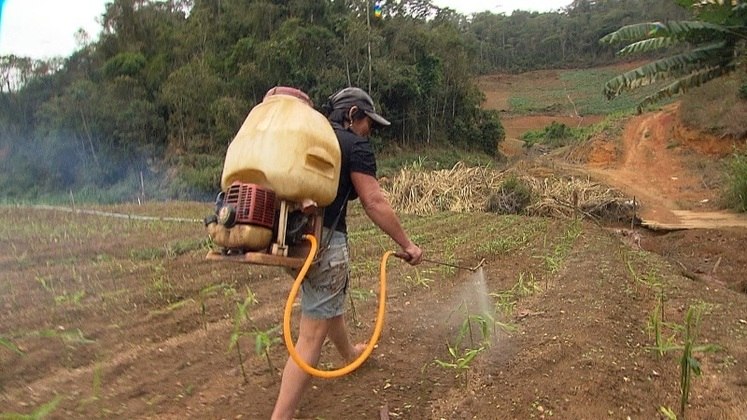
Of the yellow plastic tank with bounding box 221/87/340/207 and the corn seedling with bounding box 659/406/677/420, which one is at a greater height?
the yellow plastic tank with bounding box 221/87/340/207

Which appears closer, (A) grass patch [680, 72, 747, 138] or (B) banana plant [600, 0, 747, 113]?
(B) banana plant [600, 0, 747, 113]

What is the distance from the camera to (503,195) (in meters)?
14.7

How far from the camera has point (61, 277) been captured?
21.1 ft

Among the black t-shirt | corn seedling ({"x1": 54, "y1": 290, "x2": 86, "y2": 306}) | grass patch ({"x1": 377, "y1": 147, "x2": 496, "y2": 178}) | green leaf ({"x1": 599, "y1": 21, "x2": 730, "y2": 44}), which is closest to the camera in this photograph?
the black t-shirt

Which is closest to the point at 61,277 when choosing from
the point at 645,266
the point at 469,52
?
the point at 645,266

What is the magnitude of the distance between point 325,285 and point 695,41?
40.0 feet

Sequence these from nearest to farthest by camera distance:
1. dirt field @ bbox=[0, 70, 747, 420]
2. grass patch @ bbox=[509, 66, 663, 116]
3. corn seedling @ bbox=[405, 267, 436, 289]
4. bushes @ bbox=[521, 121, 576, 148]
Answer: dirt field @ bbox=[0, 70, 747, 420]
corn seedling @ bbox=[405, 267, 436, 289]
bushes @ bbox=[521, 121, 576, 148]
grass patch @ bbox=[509, 66, 663, 116]

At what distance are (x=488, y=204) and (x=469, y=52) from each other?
23.8 m

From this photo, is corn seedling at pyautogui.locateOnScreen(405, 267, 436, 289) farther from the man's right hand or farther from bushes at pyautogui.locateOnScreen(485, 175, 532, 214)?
bushes at pyautogui.locateOnScreen(485, 175, 532, 214)

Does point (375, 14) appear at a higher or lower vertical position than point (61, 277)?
higher

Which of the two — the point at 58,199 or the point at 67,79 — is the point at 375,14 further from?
the point at 58,199

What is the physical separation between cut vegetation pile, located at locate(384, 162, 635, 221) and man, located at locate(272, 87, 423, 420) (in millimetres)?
11048

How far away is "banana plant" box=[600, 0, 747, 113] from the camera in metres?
10.4

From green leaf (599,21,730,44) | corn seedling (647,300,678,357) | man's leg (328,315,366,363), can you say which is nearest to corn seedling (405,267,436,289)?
corn seedling (647,300,678,357)
